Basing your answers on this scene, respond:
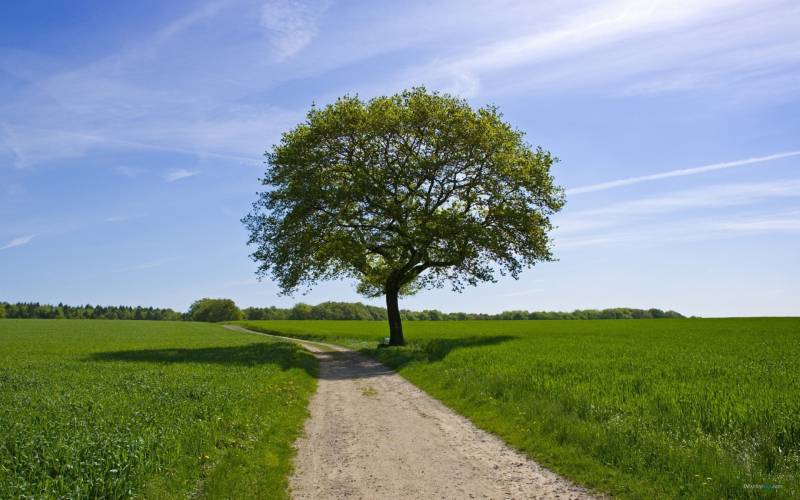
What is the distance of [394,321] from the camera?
41.8m

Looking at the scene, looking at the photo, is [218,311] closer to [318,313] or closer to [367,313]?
[318,313]

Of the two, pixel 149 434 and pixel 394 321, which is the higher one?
pixel 394 321

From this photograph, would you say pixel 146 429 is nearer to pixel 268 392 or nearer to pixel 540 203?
pixel 268 392

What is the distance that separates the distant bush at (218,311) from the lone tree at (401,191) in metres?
141

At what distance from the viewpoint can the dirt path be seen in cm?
936

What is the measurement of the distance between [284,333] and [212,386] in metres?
61.4

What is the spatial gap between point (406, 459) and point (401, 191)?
99.9ft

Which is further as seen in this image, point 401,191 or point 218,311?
point 218,311

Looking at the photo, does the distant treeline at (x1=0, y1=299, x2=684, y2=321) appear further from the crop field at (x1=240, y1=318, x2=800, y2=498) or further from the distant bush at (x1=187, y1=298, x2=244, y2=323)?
the crop field at (x1=240, y1=318, x2=800, y2=498)

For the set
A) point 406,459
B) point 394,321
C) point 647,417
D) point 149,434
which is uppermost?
point 394,321

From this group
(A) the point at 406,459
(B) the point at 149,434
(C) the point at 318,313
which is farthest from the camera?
(C) the point at 318,313

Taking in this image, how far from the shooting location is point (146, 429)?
1114 cm

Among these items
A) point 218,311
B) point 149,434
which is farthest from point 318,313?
point 149,434

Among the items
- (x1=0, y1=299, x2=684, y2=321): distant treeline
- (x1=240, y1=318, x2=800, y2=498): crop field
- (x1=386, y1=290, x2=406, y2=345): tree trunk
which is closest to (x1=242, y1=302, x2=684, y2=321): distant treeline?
(x1=0, y1=299, x2=684, y2=321): distant treeline
